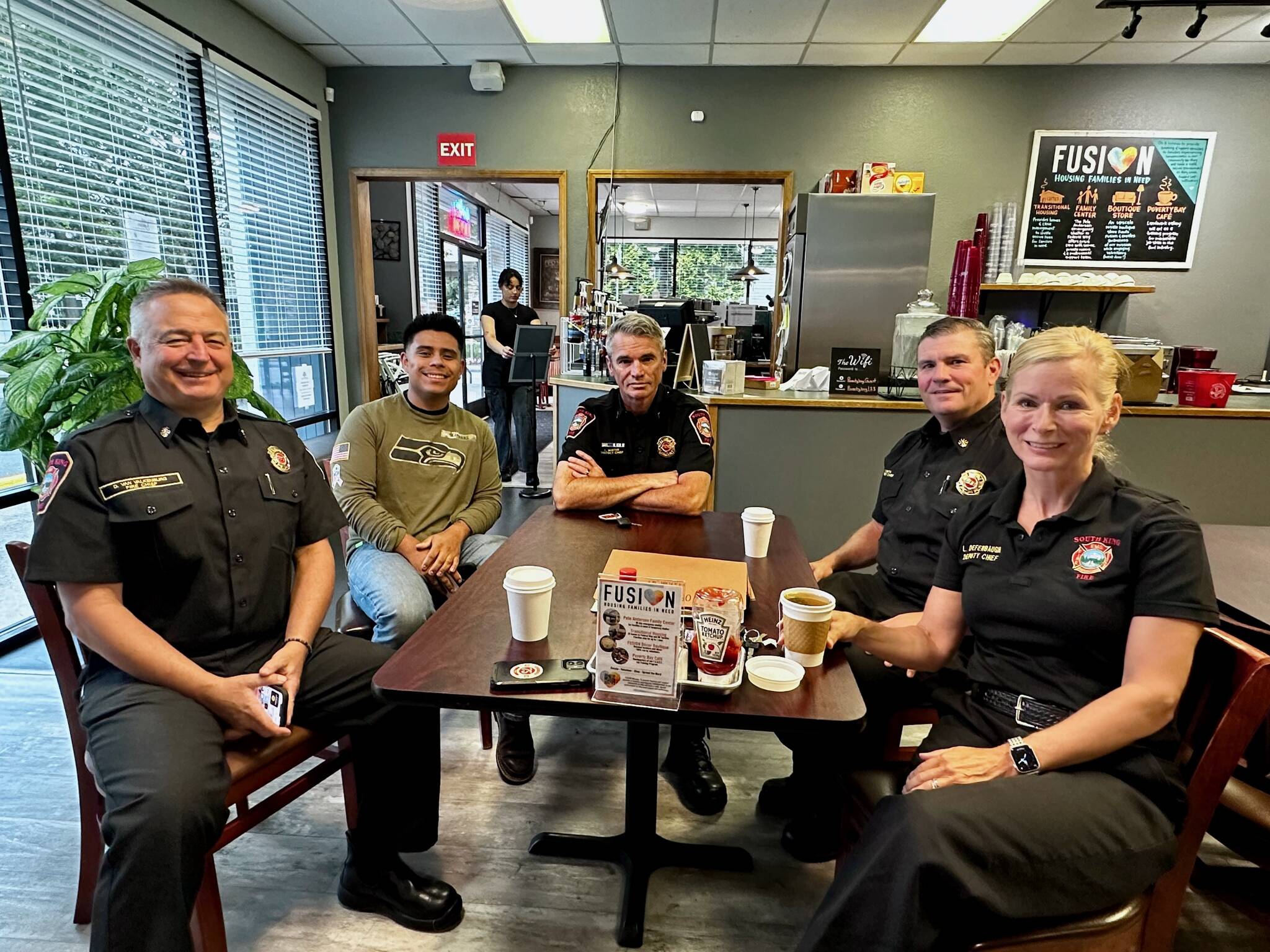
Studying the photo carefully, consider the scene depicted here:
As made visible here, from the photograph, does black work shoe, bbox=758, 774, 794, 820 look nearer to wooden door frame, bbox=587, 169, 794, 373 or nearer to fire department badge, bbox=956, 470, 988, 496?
fire department badge, bbox=956, 470, 988, 496

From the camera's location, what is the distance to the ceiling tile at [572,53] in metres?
4.26

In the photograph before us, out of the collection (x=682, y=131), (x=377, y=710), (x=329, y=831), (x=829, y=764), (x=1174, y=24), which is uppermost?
(x=1174, y=24)

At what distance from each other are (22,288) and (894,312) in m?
4.36

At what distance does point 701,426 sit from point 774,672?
123 centimetres

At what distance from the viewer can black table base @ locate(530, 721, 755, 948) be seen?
62.3 inches

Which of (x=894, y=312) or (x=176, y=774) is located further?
(x=894, y=312)

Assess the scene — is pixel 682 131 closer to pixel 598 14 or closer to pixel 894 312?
pixel 598 14

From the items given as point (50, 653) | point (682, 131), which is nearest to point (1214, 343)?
point (682, 131)

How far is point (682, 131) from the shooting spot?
4.65m

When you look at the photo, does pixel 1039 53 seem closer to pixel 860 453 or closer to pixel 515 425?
pixel 860 453

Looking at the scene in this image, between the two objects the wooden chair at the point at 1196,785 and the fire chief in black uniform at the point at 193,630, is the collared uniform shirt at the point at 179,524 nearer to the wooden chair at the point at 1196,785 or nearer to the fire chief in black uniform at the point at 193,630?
the fire chief in black uniform at the point at 193,630

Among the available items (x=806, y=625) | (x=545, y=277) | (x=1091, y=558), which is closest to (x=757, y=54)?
(x=1091, y=558)

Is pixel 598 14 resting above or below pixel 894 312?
above

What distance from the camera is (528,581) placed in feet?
3.89
